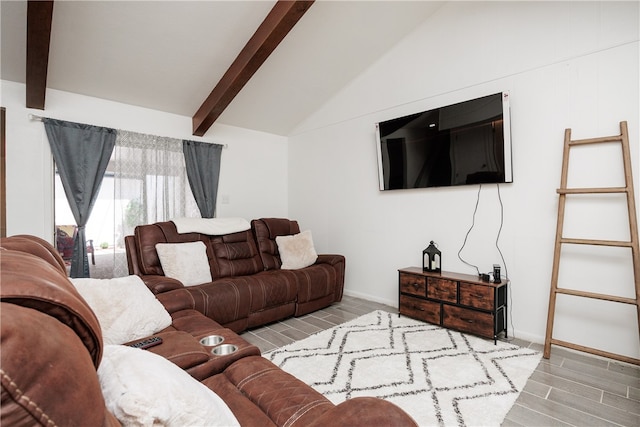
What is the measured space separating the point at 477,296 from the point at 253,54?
3.08 metres

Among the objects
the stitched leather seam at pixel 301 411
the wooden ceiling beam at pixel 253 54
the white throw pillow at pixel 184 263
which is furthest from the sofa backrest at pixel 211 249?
the stitched leather seam at pixel 301 411

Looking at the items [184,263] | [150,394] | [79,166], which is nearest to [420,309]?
[184,263]

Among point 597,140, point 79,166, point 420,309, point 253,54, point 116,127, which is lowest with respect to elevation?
point 420,309

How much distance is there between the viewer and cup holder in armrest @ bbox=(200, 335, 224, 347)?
1709 millimetres

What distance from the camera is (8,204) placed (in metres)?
2.98

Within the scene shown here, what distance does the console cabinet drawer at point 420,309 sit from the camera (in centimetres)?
305

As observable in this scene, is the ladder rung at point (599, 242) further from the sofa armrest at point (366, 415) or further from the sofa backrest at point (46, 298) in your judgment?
the sofa backrest at point (46, 298)

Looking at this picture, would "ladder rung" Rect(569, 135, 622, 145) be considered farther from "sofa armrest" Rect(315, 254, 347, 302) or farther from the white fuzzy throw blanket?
the white fuzzy throw blanket

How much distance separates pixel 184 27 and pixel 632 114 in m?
3.74

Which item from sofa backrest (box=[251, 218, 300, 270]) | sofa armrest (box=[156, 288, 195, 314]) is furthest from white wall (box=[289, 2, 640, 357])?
sofa armrest (box=[156, 288, 195, 314])

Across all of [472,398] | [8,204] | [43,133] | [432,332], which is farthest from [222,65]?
[472,398]

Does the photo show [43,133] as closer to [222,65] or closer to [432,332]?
[222,65]

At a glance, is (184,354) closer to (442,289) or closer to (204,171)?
(442,289)

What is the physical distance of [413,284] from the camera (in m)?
3.22
